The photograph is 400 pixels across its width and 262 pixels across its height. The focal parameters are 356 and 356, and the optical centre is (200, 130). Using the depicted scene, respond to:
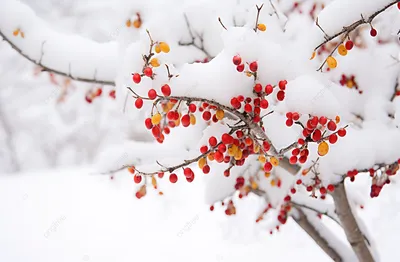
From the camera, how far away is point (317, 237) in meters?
2.67

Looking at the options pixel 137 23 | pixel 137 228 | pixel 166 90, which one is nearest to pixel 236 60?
pixel 166 90

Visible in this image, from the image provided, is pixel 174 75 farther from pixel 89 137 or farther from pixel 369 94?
pixel 89 137

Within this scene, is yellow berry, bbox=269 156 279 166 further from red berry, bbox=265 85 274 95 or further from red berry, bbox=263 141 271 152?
red berry, bbox=265 85 274 95

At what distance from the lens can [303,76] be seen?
4.12ft

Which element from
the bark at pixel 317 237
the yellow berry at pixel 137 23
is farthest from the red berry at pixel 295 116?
the bark at pixel 317 237

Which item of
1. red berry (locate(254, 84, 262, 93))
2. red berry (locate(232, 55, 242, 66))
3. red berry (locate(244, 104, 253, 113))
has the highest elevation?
red berry (locate(232, 55, 242, 66))

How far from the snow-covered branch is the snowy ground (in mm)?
2077

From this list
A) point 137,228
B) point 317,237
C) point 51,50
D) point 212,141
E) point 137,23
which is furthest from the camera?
point 137,228

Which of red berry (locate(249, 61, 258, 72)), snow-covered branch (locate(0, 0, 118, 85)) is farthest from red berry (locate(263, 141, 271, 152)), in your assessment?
snow-covered branch (locate(0, 0, 118, 85))

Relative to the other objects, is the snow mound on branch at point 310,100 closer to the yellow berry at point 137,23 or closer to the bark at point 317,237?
the yellow berry at point 137,23

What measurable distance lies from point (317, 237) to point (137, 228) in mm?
3209

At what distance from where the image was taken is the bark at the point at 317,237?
262 cm

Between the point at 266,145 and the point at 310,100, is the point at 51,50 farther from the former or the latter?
the point at 310,100

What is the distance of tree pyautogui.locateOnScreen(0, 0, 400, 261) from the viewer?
→ 1.21 m
